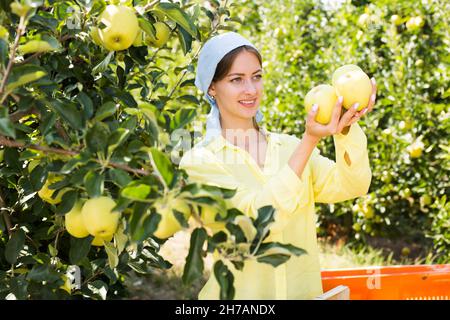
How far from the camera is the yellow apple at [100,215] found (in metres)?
1.29

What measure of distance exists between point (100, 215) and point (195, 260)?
225mm

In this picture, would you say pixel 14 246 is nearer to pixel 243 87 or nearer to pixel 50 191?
pixel 50 191

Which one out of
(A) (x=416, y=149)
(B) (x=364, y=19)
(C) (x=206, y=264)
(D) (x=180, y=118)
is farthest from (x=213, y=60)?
(C) (x=206, y=264)

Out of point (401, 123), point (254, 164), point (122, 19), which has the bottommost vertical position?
point (254, 164)

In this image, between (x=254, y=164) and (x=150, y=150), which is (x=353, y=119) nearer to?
(x=254, y=164)

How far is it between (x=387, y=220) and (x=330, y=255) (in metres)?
0.53

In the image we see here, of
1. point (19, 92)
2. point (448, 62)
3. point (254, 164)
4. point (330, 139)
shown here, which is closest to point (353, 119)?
point (254, 164)

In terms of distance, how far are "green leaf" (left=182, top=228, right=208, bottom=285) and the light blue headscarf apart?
1.95 ft

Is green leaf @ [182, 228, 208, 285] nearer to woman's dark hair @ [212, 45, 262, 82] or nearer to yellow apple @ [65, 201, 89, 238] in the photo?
yellow apple @ [65, 201, 89, 238]

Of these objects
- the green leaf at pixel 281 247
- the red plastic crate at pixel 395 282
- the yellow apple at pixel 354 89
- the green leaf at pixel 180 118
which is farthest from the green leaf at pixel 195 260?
the red plastic crate at pixel 395 282

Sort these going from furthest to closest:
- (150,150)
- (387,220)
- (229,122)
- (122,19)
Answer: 1. (387,220)
2. (229,122)
3. (122,19)
4. (150,150)

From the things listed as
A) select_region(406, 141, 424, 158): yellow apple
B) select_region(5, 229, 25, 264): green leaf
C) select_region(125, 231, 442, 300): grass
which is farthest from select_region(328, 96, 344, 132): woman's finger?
select_region(125, 231, 442, 300): grass

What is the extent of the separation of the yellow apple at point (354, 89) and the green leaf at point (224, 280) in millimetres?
549

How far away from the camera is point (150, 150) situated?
1.15m
